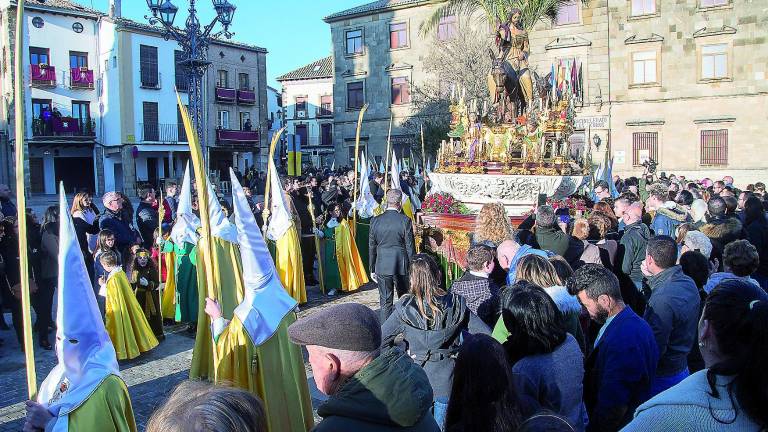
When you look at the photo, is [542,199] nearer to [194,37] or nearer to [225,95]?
[194,37]

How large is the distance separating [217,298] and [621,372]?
8.11ft

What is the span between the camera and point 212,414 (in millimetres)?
1739

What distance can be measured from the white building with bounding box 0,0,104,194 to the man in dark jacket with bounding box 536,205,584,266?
3440 cm

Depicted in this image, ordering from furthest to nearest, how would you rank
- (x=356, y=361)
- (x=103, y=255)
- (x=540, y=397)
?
(x=103, y=255), (x=540, y=397), (x=356, y=361)

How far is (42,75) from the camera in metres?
35.2

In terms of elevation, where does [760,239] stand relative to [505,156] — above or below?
below

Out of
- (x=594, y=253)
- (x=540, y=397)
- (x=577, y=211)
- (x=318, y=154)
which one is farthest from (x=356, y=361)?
(x=318, y=154)

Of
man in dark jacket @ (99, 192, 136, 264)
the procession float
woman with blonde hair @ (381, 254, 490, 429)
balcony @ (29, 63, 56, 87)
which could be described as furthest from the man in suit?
balcony @ (29, 63, 56, 87)

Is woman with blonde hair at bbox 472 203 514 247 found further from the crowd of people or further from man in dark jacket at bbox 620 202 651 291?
man in dark jacket at bbox 620 202 651 291

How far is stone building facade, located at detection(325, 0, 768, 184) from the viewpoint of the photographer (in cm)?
2825

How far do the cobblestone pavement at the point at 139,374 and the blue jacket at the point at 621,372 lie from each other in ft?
8.23

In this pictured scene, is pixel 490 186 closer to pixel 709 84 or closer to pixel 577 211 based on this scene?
pixel 577 211

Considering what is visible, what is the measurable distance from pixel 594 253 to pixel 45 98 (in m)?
37.0

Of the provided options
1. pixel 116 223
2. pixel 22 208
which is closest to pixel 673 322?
pixel 22 208
